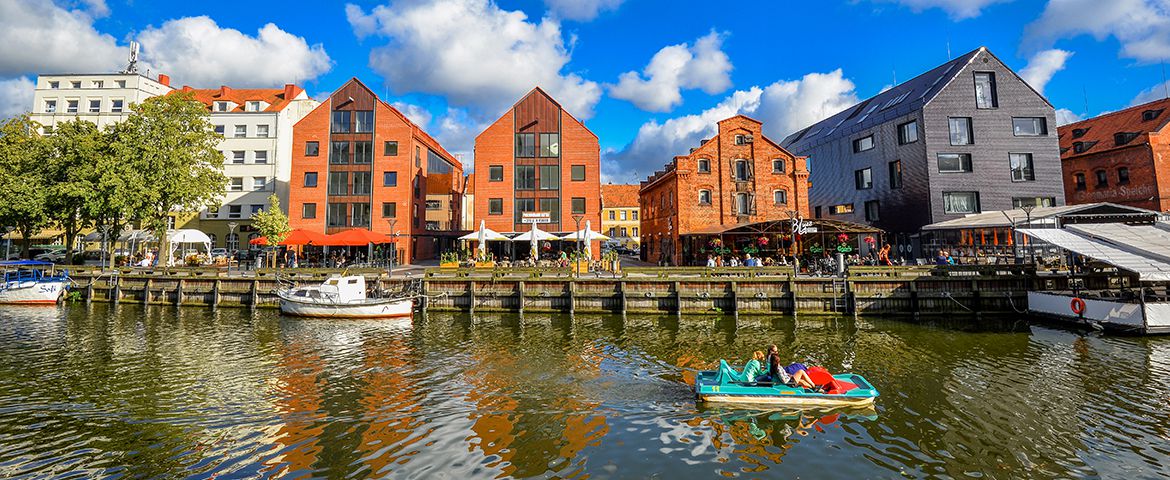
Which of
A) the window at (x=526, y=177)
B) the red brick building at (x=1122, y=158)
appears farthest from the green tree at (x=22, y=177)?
the red brick building at (x=1122, y=158)

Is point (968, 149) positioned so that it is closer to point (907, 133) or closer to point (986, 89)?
point (907, 133)

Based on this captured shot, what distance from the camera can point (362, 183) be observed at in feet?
155

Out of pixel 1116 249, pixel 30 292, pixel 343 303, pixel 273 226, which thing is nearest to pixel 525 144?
pixel 273 226

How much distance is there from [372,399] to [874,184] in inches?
1906

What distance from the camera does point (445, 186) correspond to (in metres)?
57.4

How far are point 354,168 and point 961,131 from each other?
A: 55638mm

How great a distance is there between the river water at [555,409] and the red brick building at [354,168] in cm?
2638

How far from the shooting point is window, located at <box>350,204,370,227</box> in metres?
46.8

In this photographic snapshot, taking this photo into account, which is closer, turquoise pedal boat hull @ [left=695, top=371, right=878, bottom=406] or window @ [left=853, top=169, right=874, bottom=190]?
turquoise pedal boat hull @ [left=695, top=371, right=878, bottom=406]

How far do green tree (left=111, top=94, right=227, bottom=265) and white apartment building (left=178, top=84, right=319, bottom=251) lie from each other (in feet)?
42.8

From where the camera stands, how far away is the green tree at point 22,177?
3612 centimetres

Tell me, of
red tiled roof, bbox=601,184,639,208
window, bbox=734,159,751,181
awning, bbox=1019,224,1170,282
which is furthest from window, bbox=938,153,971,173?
red tiled roof, bbox=601,184,639,208

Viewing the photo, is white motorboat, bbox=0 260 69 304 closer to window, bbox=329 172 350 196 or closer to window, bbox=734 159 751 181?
window, bbox=329 172 350 196

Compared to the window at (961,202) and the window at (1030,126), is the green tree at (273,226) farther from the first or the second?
the window at (1030,126)
